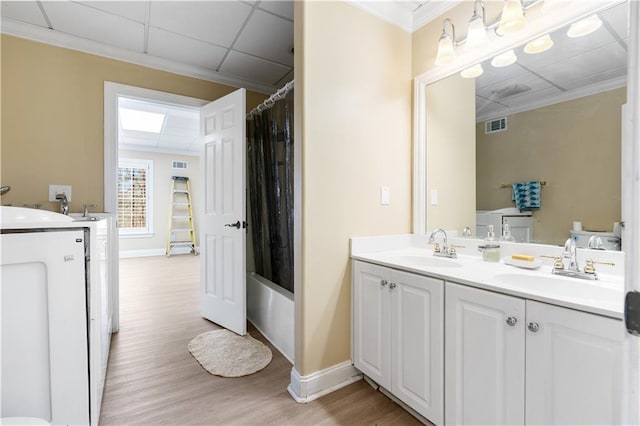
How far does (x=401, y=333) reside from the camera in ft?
4.93

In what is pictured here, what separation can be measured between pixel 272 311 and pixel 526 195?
193 centimetres

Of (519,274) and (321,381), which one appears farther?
(321,381)

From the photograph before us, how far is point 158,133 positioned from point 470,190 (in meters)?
5.27

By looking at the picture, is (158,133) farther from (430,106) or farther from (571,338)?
(571,338)

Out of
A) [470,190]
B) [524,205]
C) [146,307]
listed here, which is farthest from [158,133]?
[524,205]

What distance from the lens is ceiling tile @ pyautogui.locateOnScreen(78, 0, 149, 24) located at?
197cm

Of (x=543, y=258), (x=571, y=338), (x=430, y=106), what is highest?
(x=430, y=106)

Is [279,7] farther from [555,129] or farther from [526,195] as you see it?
[526,195]

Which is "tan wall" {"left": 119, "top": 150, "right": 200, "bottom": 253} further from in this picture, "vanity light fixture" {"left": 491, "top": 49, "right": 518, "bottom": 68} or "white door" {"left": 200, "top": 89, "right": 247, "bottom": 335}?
"vanity light fixture" {"left": 491, "top": 49, "right": 518, "bottom": 68}

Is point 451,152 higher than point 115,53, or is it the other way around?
point 115,53

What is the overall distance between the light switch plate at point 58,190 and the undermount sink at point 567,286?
3.06 metres

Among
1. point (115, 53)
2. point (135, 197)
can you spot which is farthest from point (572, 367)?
point (135, 197)

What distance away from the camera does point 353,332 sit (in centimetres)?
184

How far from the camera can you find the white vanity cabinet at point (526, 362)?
87 cm
